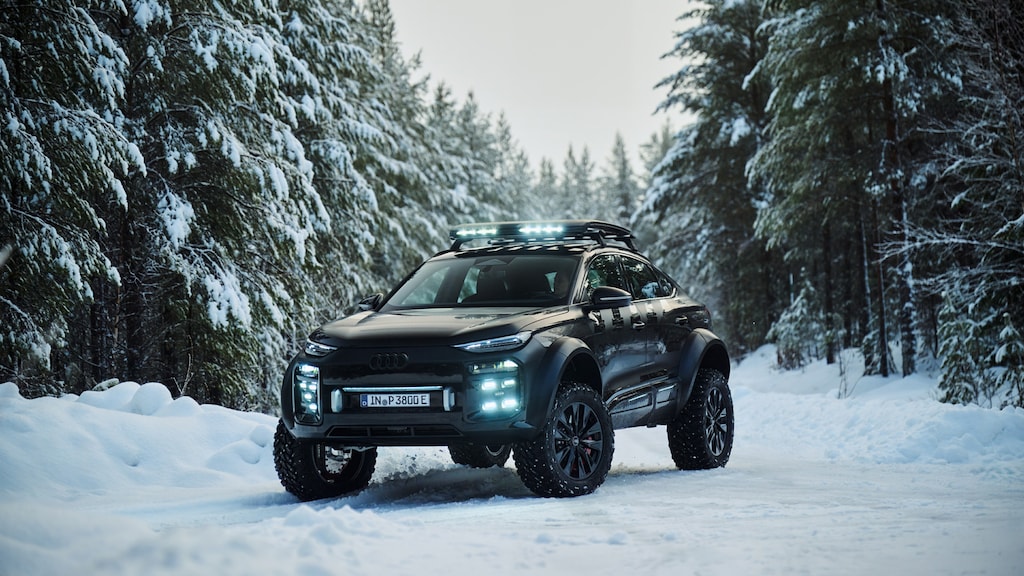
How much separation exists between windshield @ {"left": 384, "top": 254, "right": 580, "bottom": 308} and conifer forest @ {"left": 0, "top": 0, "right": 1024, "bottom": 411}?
15.6 ft

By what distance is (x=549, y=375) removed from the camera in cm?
665

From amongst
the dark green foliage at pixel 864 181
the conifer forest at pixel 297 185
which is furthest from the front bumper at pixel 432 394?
the dark green foliage at pixel 864 181

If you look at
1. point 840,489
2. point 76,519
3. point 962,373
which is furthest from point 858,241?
point 76,519

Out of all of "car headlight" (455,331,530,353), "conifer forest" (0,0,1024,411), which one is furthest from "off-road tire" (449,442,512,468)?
"conifer forest" (0,0,1024,411)

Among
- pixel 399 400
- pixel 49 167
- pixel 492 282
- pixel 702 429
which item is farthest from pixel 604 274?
pixel 49 167

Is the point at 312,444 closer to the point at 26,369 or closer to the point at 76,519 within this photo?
the point at 76,519

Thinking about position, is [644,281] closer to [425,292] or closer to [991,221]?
[425,292]

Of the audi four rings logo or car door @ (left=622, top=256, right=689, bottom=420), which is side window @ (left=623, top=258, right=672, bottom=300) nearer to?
car door @ (left=622, top=256, right=689, bottom=420)

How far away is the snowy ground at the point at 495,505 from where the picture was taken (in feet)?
13.9

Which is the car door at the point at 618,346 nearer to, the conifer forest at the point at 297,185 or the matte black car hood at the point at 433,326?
the matte black car hood at the point at 433,326

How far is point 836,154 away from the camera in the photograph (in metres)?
21.6

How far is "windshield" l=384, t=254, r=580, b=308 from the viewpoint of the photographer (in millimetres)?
7715

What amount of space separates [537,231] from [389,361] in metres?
2.63

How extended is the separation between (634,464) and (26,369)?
7.51 metres
